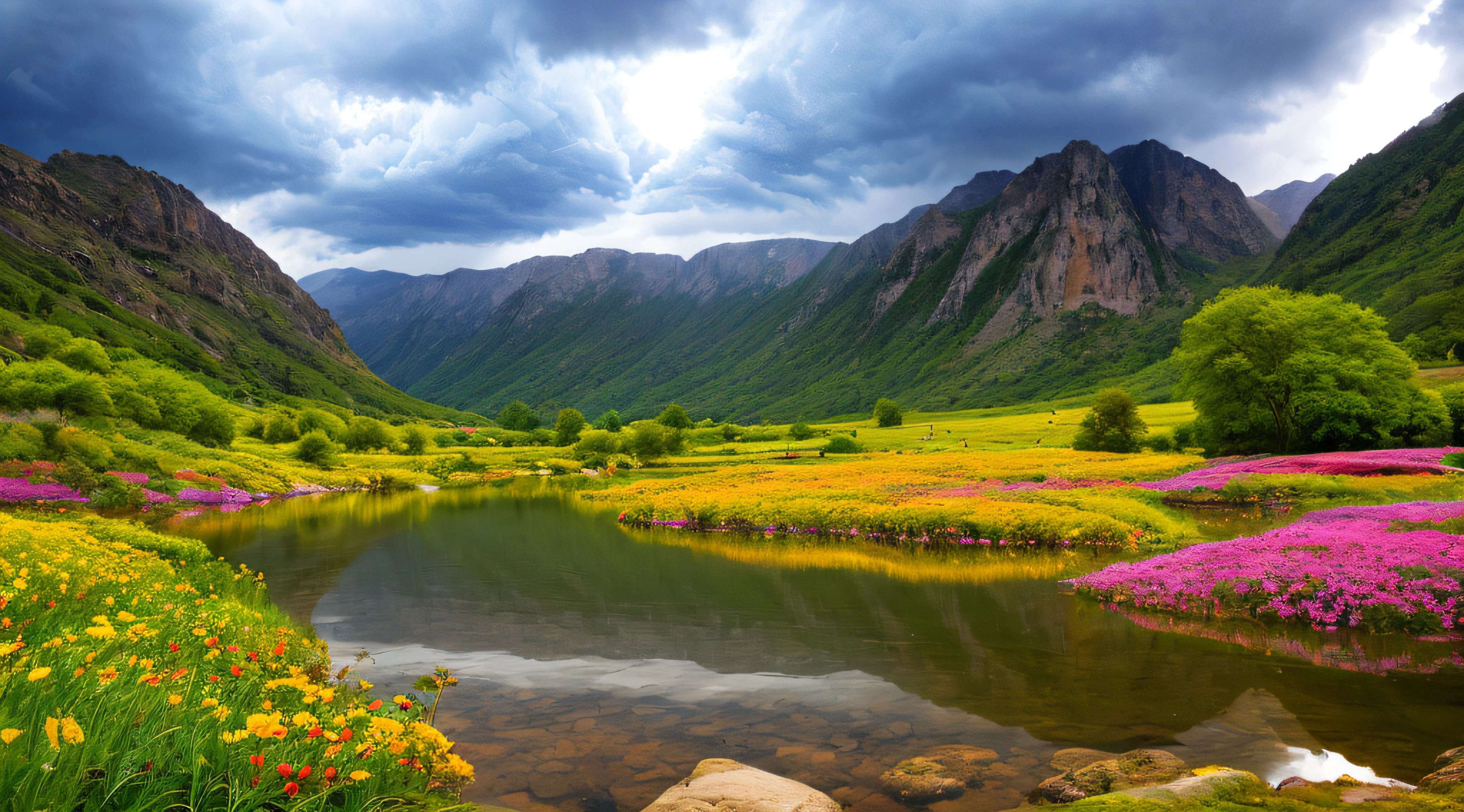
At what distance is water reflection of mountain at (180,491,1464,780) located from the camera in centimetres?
988

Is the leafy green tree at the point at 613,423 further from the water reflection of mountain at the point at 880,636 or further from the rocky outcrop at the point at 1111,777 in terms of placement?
the rocky outcrop at the point at 1111,777

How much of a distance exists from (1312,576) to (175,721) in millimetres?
20069

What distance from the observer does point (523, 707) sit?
11.2 m

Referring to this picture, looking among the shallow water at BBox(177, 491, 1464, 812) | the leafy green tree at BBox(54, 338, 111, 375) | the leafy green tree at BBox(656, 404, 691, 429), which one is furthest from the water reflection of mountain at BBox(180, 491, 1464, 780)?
the leafy green tree at BBox(656, 404, 691, 429)

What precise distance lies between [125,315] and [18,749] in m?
234

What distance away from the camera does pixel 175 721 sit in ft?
17.0

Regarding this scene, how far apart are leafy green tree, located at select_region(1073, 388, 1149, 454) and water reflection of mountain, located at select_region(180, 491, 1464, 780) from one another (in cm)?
4981

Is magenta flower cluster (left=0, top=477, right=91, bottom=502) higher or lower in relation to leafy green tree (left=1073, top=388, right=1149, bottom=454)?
lower

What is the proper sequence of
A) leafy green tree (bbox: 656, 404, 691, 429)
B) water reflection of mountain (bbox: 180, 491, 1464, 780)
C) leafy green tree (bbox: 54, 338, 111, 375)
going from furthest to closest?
leafy green tree (bbox: 656, 404, 691, 429), leafy green tree (bbox: 54, 338, 111, 375), water reflection of mountain (bbox: 180, 491, 1464, 780)

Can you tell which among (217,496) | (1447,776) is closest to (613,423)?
(217,496)

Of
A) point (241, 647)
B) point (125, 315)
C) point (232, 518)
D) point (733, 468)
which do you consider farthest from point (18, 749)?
point (125, 315)

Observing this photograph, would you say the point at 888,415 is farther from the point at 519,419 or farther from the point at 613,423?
the point at 519,419

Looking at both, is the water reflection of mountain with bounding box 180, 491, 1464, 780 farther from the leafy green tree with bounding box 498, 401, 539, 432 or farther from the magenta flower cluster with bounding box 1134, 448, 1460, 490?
the leafy green tree with bounding box 498, 401, 539, 432

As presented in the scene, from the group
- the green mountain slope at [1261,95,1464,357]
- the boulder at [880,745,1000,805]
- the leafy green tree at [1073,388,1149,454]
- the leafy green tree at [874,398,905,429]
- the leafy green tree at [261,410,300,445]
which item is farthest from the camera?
the leafy green tree at [874,398,905,429]
